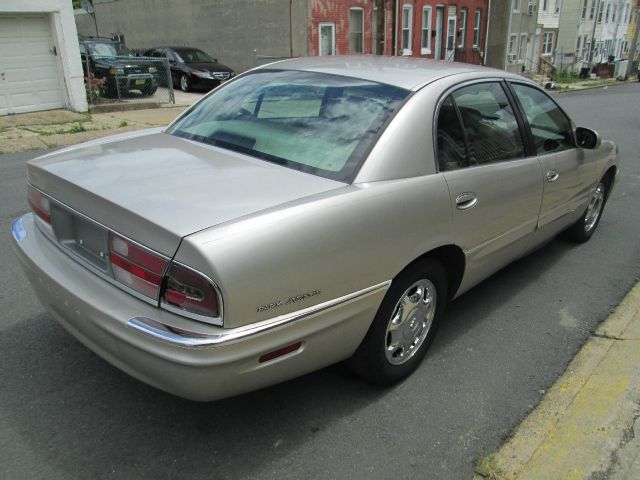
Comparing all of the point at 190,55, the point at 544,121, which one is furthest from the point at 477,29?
the point at 544,121

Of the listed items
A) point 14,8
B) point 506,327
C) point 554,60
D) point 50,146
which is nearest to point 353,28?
point 14,8

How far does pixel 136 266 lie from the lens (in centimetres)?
220

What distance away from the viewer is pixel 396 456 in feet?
8.27

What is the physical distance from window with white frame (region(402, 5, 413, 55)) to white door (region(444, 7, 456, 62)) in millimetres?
3501

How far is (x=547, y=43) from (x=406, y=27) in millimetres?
21146

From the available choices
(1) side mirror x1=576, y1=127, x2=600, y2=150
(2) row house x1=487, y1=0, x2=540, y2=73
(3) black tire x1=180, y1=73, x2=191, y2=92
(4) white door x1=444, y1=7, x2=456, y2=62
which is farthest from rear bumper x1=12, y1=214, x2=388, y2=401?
(2) row house x1=487, y1=0, x2=540, y2=73

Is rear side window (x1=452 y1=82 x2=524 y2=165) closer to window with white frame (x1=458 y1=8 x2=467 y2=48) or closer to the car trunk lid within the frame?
the car trunk lid

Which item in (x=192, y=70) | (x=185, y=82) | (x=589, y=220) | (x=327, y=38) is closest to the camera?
(x=589, y=220)

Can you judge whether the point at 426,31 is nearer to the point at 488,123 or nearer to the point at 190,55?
the point at 190,55

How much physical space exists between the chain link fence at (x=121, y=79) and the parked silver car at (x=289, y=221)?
41.6ft

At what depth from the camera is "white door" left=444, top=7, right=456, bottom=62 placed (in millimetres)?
27562

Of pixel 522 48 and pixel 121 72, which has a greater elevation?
pixel 121 72

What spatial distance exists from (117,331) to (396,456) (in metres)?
1.35

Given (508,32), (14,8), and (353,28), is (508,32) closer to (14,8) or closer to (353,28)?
(353,28)
